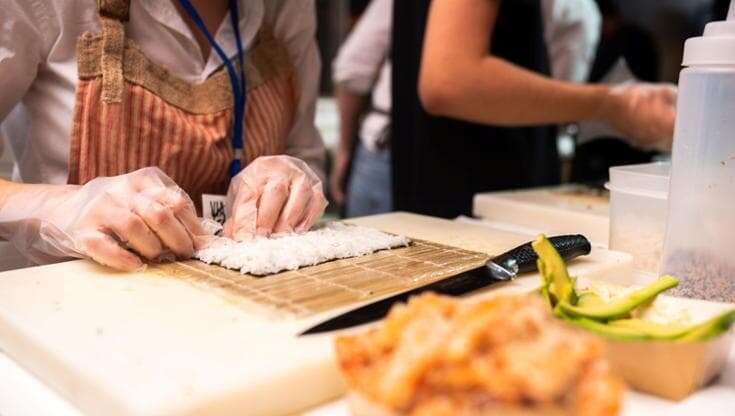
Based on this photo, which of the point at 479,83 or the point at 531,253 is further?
the point at 479,83

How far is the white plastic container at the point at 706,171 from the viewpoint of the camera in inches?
31.1

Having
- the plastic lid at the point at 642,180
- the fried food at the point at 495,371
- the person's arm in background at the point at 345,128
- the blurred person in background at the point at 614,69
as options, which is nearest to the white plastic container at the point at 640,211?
the plastic lid at the point at 642,180

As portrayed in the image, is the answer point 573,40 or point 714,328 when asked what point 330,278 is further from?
point 573,40

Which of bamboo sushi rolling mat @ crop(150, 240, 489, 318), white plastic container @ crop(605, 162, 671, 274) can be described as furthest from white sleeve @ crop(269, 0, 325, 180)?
white plastic container @ crop(605, 162, 671, 274)

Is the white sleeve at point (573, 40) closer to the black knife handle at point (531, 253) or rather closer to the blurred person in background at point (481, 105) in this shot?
the blurred person in background at point (481, 105)

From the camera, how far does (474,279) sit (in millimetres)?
809

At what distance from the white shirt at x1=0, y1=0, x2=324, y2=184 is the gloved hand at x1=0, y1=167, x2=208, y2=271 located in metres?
0.16

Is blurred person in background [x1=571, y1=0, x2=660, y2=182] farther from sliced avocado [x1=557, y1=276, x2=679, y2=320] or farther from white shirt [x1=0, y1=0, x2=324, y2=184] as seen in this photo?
sliced avocado [x1=557, y1=276, x2=679, y2=320]

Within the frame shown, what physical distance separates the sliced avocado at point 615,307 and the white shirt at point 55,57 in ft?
2.62

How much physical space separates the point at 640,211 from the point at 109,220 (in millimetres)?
756

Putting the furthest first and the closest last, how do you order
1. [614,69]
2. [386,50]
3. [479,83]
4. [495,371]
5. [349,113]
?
[349,113] → [386,50] → [614,69] → [479,83] → [495,371]

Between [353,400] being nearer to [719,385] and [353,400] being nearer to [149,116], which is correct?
[719,385]

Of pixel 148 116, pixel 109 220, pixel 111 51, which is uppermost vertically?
pixel 111 51

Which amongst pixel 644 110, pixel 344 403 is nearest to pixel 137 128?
pixel 344 403
